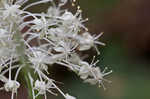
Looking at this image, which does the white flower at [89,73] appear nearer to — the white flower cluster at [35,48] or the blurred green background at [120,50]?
the white flower cluster at [35,48]

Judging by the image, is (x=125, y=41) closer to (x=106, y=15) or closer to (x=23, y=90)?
(x=106, y=15)

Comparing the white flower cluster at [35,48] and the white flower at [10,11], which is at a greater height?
the white flower at [10,11]

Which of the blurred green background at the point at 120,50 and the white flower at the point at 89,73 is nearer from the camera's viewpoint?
the white flower at the point at 89,73

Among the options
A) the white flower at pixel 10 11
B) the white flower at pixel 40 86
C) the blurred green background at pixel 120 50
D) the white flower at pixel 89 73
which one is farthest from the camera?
the blurred green background at pixel 120 50

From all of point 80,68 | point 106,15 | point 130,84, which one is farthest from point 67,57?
point 106,15

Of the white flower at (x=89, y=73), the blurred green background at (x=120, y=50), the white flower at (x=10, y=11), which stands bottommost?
the blurred green background at (x=120, y=50)

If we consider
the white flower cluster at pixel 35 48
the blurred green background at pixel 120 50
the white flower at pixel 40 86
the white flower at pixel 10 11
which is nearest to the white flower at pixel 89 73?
the white flower cluster at pixel 35 48

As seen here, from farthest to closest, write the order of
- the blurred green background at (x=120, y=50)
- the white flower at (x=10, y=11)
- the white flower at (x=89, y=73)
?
the blurred green background at (x=120, y=50) < the white flower at (x=89, y=73) < the white flower at (x=10, y=11)

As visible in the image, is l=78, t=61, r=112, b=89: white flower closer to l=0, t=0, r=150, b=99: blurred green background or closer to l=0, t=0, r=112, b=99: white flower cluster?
l=0, t=0, r=112, b=99: white flower cluster

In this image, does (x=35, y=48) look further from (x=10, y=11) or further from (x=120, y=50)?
(x=120, y=50)

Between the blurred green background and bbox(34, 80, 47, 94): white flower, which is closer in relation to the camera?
bbox(34, 80, 47, 94): white flower

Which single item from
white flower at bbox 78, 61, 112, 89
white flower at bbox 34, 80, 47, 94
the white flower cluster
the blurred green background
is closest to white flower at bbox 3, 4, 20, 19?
the white flower cluster
